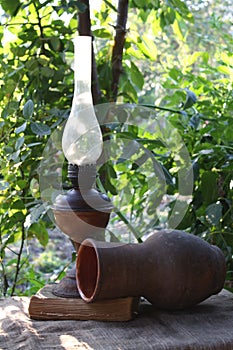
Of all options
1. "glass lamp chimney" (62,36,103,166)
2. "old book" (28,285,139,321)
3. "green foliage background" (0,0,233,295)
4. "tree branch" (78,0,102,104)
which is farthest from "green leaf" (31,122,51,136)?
"old book" (28,285,139,321)

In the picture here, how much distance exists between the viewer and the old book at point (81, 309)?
102 cm

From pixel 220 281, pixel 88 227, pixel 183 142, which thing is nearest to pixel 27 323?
pixel 88 227

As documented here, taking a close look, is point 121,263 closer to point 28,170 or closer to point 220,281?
point 220,281

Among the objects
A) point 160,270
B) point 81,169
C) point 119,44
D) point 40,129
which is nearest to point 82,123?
point 81,169

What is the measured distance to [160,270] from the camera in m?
1.03

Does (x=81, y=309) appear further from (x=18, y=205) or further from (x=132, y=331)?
(x=18, y=205)

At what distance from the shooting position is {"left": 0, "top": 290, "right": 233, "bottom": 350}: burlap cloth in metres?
0.90

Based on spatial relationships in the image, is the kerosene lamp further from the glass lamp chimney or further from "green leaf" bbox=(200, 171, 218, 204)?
"green leaf" bbox=(200, 171, 218, 204)

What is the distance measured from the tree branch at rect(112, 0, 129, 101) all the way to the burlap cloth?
73 cm

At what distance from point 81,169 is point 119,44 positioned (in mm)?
600

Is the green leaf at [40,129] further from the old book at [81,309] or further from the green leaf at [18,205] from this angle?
the old book at [81,309]

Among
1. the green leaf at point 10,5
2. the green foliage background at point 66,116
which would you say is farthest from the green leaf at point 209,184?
the green leaf at point 10,5

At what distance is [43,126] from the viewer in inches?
50.6

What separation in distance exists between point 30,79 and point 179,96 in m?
0.42
